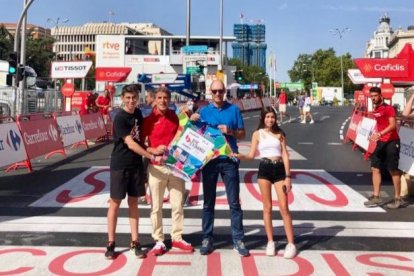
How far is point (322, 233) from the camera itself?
677cm

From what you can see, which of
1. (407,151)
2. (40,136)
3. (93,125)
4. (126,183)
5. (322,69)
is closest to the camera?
(126,183)

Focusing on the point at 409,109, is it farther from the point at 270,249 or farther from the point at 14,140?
the point at 14,140

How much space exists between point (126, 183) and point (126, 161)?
0.75ft

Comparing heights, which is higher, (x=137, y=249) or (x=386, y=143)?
(x=386, y=143)

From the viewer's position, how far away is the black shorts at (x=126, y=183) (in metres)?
5.68

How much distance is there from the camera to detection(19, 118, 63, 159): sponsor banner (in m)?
12.3

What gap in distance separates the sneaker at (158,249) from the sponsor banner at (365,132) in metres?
8.81

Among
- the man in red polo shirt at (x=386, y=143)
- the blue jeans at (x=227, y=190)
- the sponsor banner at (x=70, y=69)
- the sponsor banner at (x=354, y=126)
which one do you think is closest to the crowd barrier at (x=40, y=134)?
the man in red polo shirt at (x=386, y=143)

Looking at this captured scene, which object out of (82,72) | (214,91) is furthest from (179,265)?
(82,72)

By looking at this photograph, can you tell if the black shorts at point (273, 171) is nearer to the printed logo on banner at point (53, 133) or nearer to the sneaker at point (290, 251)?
the sneaker at point (290, 251)

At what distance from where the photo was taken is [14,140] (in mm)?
11586

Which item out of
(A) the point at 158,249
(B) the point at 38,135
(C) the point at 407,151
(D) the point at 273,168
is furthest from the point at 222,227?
(B) the point at 38,135

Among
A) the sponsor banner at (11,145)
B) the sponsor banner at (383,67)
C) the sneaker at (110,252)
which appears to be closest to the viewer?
the sneaker at (110,252)

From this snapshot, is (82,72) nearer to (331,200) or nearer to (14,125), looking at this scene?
(14,125)
